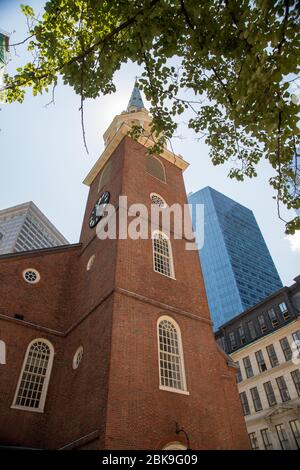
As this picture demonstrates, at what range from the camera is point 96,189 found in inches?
821

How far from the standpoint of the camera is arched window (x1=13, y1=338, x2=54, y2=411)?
12109 mm

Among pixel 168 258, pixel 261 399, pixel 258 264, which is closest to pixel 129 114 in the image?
pixel 168 258

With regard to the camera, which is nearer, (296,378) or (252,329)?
(296,378)

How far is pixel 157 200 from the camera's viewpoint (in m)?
17.6

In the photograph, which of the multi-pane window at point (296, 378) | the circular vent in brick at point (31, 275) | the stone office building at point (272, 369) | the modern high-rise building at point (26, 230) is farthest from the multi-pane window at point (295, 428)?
the modern high-rise building at point (26, 230)

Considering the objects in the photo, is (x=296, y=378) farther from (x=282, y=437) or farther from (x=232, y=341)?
(x=232, y=341)

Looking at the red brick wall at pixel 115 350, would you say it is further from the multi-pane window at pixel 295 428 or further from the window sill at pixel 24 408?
the multi-pane window at pixel 295 428

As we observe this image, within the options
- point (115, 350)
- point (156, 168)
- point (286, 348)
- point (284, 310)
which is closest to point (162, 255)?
point (115, 350)

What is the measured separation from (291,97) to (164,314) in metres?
9.29

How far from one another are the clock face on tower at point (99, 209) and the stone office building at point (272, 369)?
2597cm

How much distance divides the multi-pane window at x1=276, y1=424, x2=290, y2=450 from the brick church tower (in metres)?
23.6

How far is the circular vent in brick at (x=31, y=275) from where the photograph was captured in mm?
15242

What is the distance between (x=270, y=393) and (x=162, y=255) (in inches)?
1083

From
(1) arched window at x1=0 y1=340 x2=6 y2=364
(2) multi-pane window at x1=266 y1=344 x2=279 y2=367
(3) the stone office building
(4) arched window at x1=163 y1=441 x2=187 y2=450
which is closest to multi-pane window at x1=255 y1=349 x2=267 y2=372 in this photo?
(3) the stone office building
